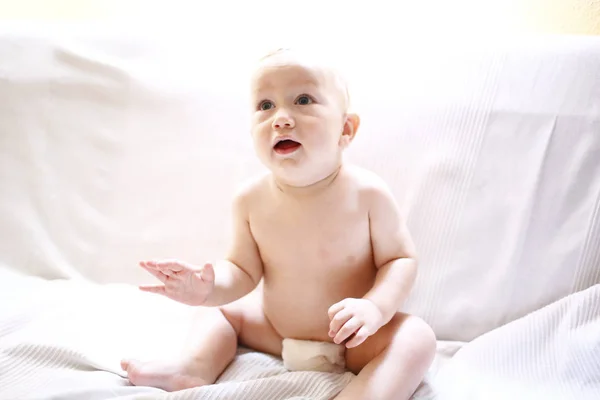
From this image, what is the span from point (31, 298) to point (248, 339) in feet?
1.15

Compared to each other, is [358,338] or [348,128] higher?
[348,128]

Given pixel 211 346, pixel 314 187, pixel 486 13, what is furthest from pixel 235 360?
pixel 486 13

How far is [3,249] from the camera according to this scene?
1.14 m

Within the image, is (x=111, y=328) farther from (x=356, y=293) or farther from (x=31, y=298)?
(x=356, y=293)

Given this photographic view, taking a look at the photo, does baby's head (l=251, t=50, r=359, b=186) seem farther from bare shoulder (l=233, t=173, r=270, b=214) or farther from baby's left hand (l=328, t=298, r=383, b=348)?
baby's left hand (l=328, t=298, r=383, b=348)

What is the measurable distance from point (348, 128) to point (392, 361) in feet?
1.02

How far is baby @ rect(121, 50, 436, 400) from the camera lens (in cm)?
80

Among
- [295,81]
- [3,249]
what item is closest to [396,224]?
[295,81]

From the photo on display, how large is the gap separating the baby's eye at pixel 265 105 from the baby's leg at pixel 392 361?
32cm

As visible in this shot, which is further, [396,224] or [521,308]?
[521,308]

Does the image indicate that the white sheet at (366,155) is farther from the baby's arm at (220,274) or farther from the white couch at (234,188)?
the baby's arm at (220,274)

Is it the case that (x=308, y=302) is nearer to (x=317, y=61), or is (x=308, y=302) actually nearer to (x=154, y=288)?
(x=154, y=288)

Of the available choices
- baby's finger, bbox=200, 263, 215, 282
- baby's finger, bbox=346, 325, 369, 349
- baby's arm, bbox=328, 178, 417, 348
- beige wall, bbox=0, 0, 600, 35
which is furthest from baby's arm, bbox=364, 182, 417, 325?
beige wall, bbox=0, 0, 600, 35

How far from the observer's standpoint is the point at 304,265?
87 centimetres
